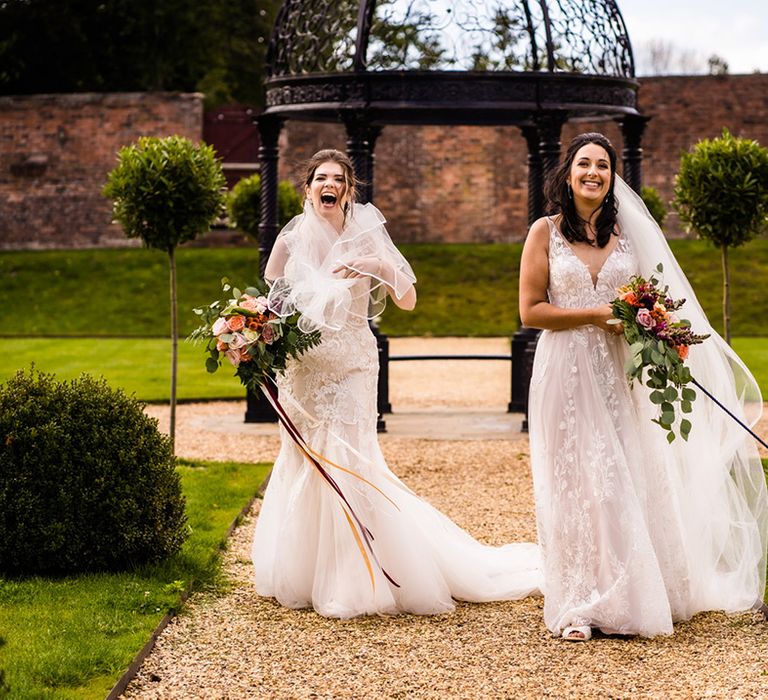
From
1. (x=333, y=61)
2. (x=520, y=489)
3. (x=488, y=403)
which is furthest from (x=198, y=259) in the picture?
(x=520, y=489)

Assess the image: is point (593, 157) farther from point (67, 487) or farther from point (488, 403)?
point (488, 403)

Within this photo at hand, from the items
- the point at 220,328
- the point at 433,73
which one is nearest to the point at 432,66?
the point at 433,73

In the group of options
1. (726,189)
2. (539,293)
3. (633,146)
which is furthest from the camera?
(633,146)

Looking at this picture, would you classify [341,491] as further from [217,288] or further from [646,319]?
[217,288]

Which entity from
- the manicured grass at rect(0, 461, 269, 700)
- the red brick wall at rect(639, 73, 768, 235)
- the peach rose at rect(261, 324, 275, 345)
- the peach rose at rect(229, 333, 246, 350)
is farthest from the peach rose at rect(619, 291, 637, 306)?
the red brick wall at rect(639, 73, 768, 235)

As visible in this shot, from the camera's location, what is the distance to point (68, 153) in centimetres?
2952

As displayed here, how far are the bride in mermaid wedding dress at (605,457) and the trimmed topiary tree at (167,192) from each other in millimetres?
4628

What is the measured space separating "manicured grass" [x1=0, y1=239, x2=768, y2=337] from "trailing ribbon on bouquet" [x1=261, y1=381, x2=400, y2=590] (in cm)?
1567

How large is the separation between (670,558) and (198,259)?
69.9ft

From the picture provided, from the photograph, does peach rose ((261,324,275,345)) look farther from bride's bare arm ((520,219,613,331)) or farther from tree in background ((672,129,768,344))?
tree in background ((672,129,768,344))

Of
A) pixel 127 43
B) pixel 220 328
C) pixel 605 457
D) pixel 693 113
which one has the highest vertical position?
pixel 127 43

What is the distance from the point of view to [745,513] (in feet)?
19.1

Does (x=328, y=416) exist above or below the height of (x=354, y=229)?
below

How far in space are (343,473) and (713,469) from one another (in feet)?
5.39
